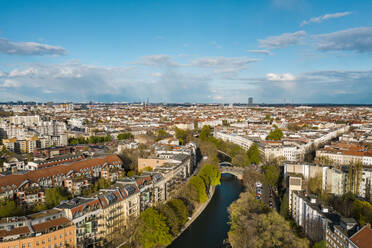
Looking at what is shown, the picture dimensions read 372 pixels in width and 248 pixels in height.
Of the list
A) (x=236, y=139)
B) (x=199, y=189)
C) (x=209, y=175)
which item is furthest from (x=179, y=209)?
(x=236, y=139)

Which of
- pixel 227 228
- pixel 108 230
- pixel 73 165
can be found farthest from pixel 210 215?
pixel 73 165

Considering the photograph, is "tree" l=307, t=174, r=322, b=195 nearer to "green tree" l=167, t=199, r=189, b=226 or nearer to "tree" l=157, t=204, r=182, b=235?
"green tree" l=167, t=199, r=189, b=226

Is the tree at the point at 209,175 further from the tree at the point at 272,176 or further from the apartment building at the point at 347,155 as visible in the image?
the apartment building at the point at 347,155

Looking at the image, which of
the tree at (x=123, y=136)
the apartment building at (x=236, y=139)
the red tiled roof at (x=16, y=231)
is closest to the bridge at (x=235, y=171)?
the apartment building at (x=236, y=139)

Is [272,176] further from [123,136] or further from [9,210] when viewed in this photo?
[123,136]

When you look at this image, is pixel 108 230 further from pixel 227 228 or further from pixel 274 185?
pixel 274 185

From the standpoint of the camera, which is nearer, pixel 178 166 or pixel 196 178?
pixel 196 178
